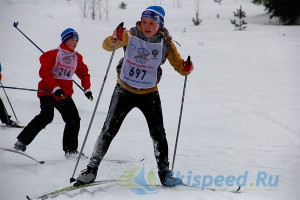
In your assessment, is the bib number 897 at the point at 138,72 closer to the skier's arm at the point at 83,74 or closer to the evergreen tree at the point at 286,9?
the skier's arm at the point at 83,74

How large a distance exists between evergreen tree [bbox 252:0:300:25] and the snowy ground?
3.14 ft

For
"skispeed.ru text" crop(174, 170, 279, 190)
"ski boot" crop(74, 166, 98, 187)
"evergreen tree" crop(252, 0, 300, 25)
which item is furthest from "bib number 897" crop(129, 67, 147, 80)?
"evergreen tree" crop(252, 0, 300, 25)

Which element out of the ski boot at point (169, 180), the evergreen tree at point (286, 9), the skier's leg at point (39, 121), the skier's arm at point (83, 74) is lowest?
the ski boot at point (169, 180)

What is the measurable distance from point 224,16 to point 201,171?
17.1 m

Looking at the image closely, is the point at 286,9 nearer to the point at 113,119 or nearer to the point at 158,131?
the point at 158,131

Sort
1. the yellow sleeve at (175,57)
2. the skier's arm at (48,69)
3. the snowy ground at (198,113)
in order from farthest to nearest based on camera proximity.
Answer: the skier's arm at (48,69) < the snowy ground at (198,113) < the yellow sleeve at (175,57)

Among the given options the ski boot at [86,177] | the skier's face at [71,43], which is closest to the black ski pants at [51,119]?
the skier's face at [71,43]

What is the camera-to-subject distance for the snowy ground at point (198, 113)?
3.83m

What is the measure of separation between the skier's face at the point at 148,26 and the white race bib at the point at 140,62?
0.31 ft

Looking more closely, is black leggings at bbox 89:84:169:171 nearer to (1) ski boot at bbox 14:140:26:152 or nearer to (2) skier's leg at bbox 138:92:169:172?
(2) skier's leg at bbox 138:92:169:172

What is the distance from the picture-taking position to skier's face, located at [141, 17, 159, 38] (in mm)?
3238

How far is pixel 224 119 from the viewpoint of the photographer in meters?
7.19

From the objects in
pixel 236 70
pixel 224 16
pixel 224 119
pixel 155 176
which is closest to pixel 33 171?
pixel 155 176

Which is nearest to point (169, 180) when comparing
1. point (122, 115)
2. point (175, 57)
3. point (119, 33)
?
point (122, 115)
